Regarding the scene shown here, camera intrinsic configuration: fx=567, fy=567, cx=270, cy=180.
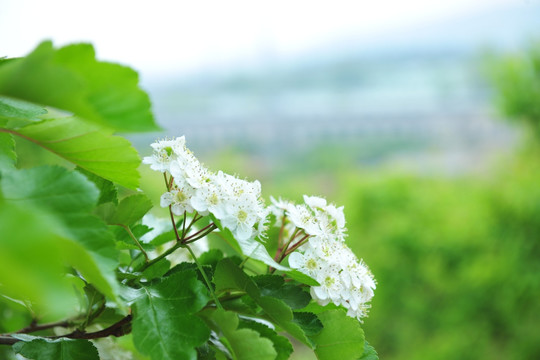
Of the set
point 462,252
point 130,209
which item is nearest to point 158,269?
point 130,209

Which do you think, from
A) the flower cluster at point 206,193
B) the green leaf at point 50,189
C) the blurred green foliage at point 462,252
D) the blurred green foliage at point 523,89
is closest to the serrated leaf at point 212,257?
the flower cluster at point 206,193

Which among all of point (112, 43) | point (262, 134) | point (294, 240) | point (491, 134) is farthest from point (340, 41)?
point (294, 240)

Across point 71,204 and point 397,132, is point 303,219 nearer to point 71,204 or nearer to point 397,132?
point 71,204

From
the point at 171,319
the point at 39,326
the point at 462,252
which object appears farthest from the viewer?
the point at 462,252

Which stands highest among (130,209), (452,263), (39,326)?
(130,209)

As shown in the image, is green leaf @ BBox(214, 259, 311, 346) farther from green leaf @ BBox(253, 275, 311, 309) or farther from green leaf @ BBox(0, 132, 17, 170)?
green leaf @ BBox(0, 132, 17, 170)

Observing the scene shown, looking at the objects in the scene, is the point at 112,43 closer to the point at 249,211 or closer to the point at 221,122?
the point at 221,122

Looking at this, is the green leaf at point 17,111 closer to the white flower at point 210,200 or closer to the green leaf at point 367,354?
the white flower at point 210,200
